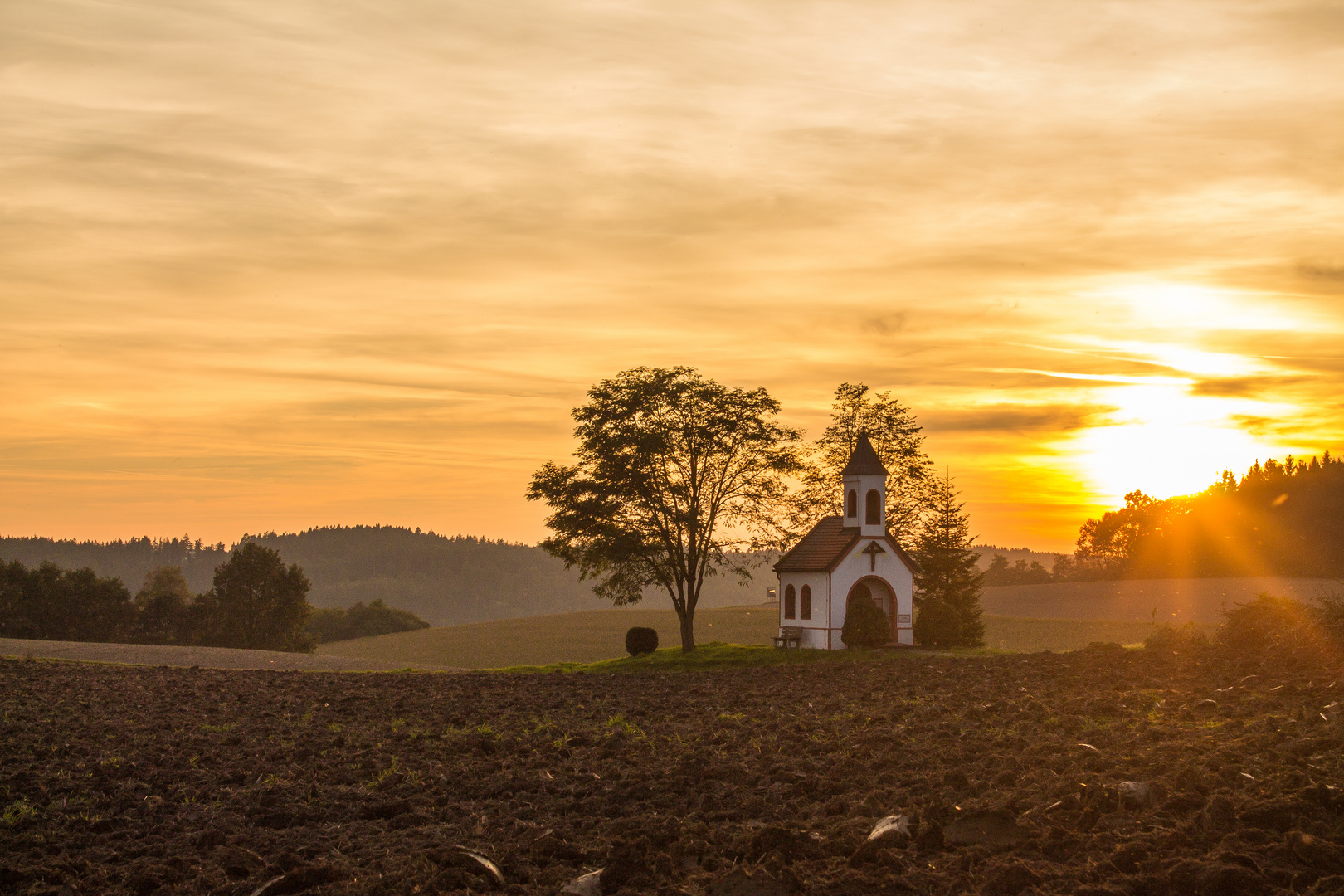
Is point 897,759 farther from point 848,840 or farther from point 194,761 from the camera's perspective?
point 194,761

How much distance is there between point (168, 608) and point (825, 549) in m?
58.4

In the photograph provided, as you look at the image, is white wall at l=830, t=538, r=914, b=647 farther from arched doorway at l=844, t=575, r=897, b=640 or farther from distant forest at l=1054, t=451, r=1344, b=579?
distant forest at l=1054, t=451, r=1344, b=579

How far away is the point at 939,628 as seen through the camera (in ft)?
158

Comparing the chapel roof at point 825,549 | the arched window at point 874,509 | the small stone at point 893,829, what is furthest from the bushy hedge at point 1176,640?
the small stone at point 893,829

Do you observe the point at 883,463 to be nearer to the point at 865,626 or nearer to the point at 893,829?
the point at 865,626

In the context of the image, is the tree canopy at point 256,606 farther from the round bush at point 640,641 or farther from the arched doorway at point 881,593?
the arched doorway at point 881,593

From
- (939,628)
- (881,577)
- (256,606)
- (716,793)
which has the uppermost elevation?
(881,577)

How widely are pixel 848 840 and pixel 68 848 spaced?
10.0 meters

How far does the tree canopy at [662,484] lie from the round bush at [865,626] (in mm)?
6147

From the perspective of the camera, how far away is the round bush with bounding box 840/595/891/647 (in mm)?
46062

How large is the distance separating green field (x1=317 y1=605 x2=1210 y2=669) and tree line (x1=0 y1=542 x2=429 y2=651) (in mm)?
4722

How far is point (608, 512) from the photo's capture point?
48406 millimetres

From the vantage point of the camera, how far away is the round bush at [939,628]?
4819 centimetres

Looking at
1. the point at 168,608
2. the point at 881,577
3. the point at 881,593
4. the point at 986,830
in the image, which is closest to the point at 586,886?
the point at 986,830
